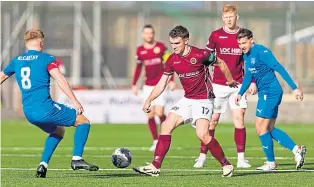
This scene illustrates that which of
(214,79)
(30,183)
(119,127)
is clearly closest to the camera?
(30,183)

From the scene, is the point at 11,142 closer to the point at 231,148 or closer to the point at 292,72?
the point at 231,148

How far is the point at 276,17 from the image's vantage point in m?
37.2

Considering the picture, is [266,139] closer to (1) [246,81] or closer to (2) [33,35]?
(1) [246,81]

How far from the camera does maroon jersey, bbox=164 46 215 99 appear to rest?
13.5m

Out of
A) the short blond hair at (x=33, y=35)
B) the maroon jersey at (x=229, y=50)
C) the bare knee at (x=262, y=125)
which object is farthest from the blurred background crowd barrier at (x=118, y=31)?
the short blond hair at (x=33, y=35)

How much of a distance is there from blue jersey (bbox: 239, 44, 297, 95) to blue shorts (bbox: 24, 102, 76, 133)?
3019 mm

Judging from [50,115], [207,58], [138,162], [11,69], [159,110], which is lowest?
[138,162]

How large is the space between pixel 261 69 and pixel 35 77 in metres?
3.63

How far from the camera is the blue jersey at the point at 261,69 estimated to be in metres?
14.9

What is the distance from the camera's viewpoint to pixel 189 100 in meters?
13.6

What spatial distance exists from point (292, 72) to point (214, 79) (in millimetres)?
19485

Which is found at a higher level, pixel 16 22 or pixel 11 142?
pixel 16 22

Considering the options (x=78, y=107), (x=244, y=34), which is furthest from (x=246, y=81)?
(x=78, y=107)

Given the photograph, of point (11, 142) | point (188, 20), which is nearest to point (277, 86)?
point (11, 142)
